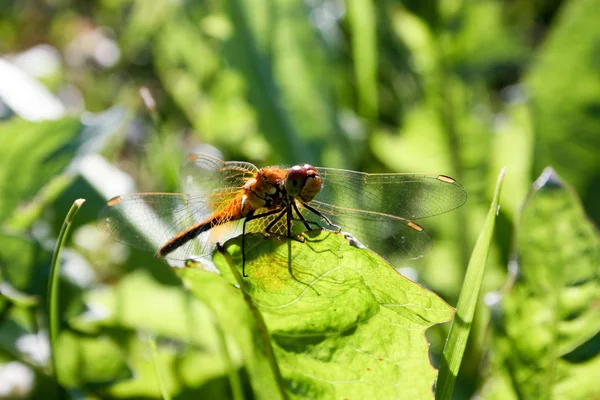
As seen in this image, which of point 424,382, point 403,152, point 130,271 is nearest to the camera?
point 424,382

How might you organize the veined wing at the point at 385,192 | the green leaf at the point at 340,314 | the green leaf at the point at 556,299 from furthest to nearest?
the veined wing at the point at 385,192
the green leaf at the point at 556,299
the green leaf at the point at 340,314

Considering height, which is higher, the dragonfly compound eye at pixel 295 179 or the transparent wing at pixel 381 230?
the dragonfly compound eye at pixel 295 179

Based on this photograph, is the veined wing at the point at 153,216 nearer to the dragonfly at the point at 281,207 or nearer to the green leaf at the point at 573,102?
the dragonfly at the point at 281,207

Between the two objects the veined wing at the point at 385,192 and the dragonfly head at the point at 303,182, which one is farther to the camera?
the veined wing at the point at 385,192

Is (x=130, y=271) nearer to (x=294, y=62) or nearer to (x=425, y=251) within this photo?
(x=294, y=62)

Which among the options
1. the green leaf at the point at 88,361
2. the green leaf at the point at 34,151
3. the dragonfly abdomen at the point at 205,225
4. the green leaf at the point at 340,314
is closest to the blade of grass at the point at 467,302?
the green leaf at the point at 340,314

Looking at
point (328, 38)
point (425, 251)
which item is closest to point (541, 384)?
point (425, 251)

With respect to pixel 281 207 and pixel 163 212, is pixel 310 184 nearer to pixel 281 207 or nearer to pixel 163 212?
pixel 281 207
